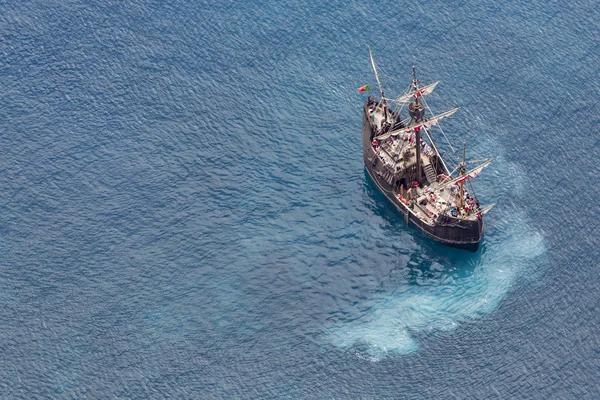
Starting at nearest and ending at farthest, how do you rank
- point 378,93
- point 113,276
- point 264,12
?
1. point 113,276
2. point 378,93
3. point 264,12

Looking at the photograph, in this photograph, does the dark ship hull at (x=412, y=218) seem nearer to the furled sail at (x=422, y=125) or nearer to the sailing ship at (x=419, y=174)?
the sailing ship at (x=419, y=174)

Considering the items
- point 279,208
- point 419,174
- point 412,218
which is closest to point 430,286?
point 412,218

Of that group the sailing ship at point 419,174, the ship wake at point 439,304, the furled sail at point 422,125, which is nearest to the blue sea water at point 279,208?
the ship wake at point 439,304

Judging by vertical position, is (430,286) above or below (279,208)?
below

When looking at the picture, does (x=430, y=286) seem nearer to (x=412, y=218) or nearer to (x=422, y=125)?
(x=412, y=218)

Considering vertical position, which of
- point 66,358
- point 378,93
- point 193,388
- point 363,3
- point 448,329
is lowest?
point 448,329

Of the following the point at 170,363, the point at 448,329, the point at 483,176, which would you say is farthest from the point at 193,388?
the point at 483,176

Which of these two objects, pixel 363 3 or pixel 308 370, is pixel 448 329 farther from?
pixel 363 3
